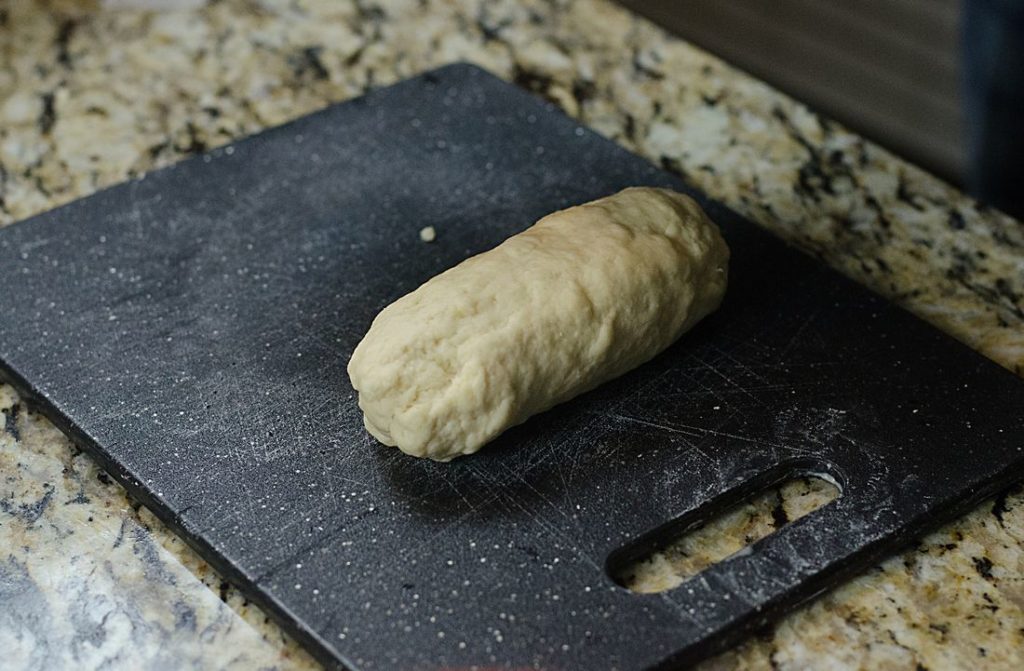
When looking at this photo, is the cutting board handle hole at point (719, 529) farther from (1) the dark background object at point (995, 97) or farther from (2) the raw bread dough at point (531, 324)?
(1) the dark background object at point (995, 97)

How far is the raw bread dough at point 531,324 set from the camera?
1.25 m

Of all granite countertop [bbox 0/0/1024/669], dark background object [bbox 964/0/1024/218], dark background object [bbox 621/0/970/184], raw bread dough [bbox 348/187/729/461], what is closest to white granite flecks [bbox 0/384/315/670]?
granite countertop [bbox 0/0/1024/669]

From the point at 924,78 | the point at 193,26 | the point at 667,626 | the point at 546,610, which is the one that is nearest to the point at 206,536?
the point at 546,610

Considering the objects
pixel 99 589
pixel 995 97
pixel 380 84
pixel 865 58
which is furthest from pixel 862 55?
pixel 99 589

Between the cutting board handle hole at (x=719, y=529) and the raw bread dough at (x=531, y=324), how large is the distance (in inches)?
6.9

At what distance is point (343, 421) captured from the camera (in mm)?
1344

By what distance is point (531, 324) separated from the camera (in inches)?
50.7

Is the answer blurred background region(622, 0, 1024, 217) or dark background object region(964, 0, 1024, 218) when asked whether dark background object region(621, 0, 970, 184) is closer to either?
blurred background region(622, 0, 1024, 217)

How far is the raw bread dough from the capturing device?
125 cm

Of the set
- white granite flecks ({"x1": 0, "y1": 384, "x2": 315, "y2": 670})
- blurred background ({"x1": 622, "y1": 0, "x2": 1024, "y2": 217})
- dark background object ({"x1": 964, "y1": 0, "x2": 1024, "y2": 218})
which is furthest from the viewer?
blurred background ({"x1": 622, "y1": 0, "x2": 1024, "y2": 217})

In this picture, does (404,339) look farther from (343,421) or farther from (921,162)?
(921,162)

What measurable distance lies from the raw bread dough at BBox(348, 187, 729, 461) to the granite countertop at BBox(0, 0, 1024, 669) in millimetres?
243

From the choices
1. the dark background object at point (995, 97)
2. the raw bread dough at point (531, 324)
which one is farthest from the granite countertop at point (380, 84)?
the dark background object at point (995, 97)

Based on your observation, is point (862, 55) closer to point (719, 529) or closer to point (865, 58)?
point (865, 58)
